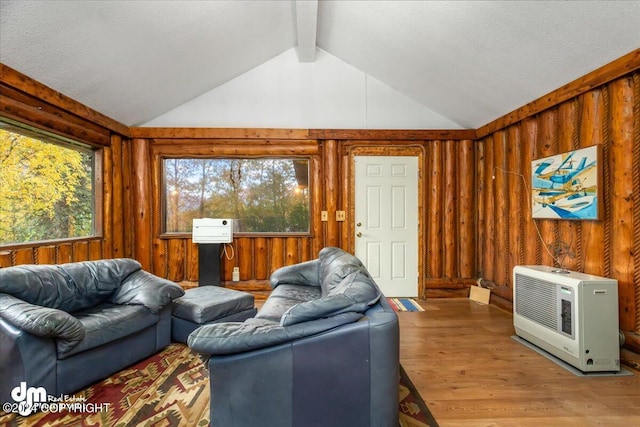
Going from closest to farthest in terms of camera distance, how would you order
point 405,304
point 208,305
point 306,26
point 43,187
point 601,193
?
point 601,193 → point 208,305 → point 43,187 → point 306,26 → point 405,304

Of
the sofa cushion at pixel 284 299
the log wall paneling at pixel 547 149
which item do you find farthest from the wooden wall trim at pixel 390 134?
Result: the sofa cushion at pixel 284 299

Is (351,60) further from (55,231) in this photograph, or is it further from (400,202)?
(55,231)

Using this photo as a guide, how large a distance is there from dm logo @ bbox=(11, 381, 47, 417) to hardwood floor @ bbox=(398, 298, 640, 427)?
241 cm

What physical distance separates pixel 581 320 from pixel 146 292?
136 inches

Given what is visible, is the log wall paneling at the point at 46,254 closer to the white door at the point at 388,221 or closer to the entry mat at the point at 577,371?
the white door at the point at 388,221

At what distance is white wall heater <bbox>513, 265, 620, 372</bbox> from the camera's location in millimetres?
2273

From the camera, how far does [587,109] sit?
106 inches

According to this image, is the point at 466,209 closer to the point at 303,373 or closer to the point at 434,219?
the point at 434,219

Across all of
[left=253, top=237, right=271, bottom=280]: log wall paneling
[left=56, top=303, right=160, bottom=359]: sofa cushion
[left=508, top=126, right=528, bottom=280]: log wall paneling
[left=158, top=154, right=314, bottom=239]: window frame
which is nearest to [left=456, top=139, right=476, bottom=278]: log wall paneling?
[left=508, top=126, right=528, bottom=280]: log wall paneling

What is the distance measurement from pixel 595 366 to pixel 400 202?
2663 millimetres

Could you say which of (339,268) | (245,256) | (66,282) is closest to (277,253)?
(245,256)

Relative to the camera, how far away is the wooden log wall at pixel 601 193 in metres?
2.39

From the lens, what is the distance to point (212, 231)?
397 cm

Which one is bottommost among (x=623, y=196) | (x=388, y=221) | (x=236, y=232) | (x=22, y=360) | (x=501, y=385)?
(x=501, y=385)
